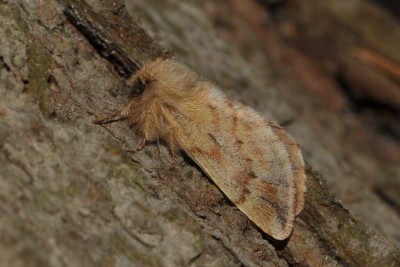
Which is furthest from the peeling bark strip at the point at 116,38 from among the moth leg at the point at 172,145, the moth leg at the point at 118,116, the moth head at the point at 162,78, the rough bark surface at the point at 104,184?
the moth leg at the point at 172,145

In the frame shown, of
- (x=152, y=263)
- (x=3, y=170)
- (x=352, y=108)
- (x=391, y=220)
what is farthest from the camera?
(x=352, y=108)

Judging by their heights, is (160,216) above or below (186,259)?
above

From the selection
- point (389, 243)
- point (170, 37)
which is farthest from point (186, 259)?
point (170, 37)

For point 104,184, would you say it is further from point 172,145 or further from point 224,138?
point 224,138

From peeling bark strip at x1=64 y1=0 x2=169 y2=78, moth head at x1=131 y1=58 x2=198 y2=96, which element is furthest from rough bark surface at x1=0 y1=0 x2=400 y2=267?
moth head at x1=131 y1=58 x2=198 y2=96

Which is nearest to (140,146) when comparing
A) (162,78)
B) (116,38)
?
(162,78)

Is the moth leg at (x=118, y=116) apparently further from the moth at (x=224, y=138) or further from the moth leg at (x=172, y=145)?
the moth leg at (x=172, y=145)

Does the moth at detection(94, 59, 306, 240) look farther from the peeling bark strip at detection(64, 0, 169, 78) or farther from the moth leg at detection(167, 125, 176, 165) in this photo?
the peeling bark strip at detection(64, 0, 169, 78)

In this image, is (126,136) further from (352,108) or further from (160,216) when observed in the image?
(352,108)
